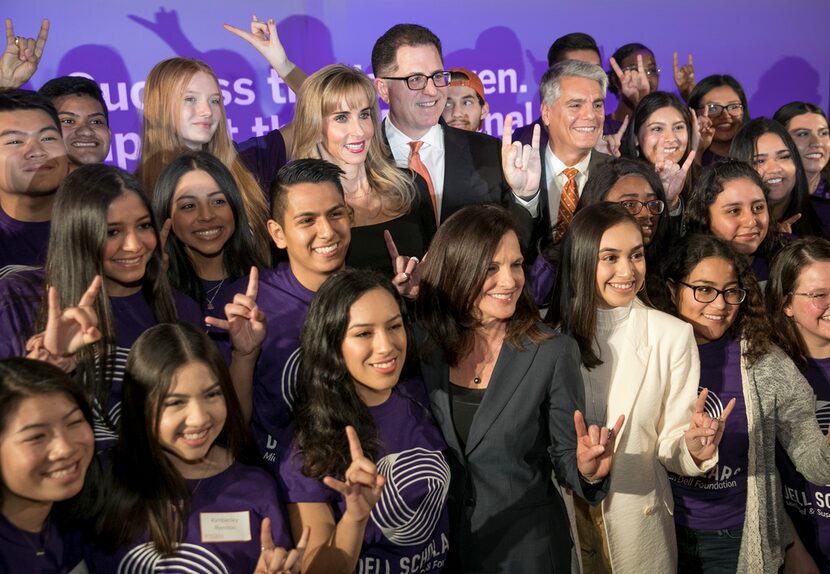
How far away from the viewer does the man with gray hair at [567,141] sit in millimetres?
4383

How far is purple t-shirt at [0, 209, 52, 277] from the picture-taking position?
11.4 feet

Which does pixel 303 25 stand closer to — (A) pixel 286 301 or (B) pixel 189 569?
(A) pixel 286 301

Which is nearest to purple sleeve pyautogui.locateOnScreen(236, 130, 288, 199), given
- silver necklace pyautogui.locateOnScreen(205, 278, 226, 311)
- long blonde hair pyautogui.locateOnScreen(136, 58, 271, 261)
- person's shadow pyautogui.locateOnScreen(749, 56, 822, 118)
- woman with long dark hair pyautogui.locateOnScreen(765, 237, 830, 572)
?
long blonde hair pyautogui.locateOnScreen(136, 58, 271, 261)

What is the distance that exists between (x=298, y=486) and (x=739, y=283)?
1.84 m

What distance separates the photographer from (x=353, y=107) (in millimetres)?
4035

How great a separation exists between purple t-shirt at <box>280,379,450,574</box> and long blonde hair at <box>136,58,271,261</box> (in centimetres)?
152

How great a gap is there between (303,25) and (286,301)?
9.28 feet

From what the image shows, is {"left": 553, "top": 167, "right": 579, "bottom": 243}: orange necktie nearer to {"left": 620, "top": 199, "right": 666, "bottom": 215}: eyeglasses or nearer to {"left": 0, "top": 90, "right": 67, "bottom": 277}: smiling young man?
{"left": 620, "top": 199, "right": 666, "bottom": 215}: eyeglasses

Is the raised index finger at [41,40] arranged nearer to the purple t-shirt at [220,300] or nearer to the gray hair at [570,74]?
the purple t-shirt at [220,300]

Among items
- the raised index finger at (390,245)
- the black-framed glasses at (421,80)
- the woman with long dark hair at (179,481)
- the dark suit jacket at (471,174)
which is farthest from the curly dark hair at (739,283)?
the woman with long dark hair at (179,481)

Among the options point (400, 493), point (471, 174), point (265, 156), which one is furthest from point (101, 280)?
point (471, 174)

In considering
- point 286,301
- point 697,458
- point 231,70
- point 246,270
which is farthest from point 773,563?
point 231,70

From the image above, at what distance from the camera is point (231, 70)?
5.45 meters

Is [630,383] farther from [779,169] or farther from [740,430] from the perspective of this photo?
[779,169]
